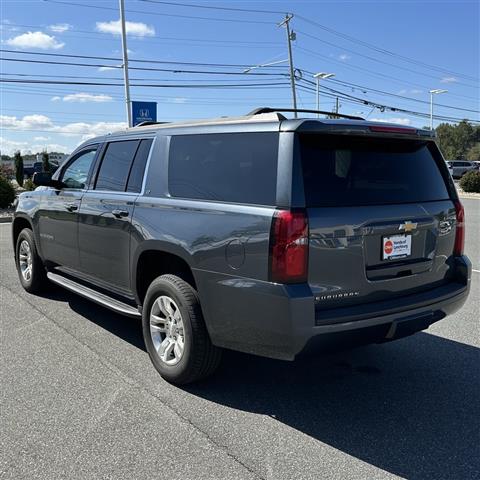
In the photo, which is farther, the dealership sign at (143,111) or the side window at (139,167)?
the dealership sign at (143,111)

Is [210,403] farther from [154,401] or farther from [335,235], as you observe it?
[335,235]

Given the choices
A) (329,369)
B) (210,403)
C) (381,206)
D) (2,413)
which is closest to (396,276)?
(381,206)

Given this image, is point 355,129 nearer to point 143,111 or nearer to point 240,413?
point 240,413

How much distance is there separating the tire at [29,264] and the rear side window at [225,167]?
2.97 metres

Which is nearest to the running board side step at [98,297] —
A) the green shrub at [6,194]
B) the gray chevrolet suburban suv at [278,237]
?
the gray chevrolet suburban suv at [278,237]

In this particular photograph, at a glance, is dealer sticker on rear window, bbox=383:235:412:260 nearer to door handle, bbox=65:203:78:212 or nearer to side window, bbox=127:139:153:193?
side window, bbox=127:139:153:193

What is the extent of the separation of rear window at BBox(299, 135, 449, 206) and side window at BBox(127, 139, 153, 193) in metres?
1.66

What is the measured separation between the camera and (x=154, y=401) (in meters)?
3.62

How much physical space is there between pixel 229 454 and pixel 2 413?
158cm

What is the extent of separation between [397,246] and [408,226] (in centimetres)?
17

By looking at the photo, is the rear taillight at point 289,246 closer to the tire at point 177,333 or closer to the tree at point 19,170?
the tire at point 177,333

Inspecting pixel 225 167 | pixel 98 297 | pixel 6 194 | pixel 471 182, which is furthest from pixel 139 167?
pixel 471 182

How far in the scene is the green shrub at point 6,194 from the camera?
56.0 feet

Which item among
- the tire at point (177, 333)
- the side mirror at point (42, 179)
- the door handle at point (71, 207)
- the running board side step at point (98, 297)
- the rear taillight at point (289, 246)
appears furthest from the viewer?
the side mirror at point (42, 179)
